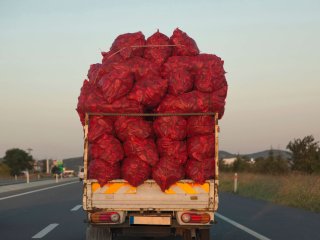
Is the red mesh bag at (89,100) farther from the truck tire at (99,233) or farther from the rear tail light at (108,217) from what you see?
the truck tire at (99,233)

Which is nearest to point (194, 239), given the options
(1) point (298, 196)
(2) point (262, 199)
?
(1) point (298, 196)

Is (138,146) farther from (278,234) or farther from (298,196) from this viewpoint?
(298,196)

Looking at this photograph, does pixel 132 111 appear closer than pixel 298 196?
Yes

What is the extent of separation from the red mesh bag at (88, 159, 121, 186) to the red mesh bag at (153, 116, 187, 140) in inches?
34.8

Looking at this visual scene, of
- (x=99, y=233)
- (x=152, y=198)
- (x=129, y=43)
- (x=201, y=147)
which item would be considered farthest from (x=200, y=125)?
(x=99, y=233)

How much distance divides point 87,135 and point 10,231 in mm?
4398

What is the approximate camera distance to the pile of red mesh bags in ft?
27.2

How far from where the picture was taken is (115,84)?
846 cm

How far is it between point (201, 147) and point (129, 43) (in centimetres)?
243

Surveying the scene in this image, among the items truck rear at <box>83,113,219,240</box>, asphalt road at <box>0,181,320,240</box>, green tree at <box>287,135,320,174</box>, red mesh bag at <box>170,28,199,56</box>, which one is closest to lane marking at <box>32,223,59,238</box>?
asphalt road at <box>0,181,320,240</box>

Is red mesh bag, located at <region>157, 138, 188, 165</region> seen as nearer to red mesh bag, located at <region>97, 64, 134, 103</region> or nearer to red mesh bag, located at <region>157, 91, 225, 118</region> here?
red mesh bag, located at <region>157, 91, 225, 118</region>

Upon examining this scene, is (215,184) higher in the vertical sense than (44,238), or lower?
higher

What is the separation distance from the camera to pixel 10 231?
11.6 metres

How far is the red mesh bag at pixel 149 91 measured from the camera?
855 cm
